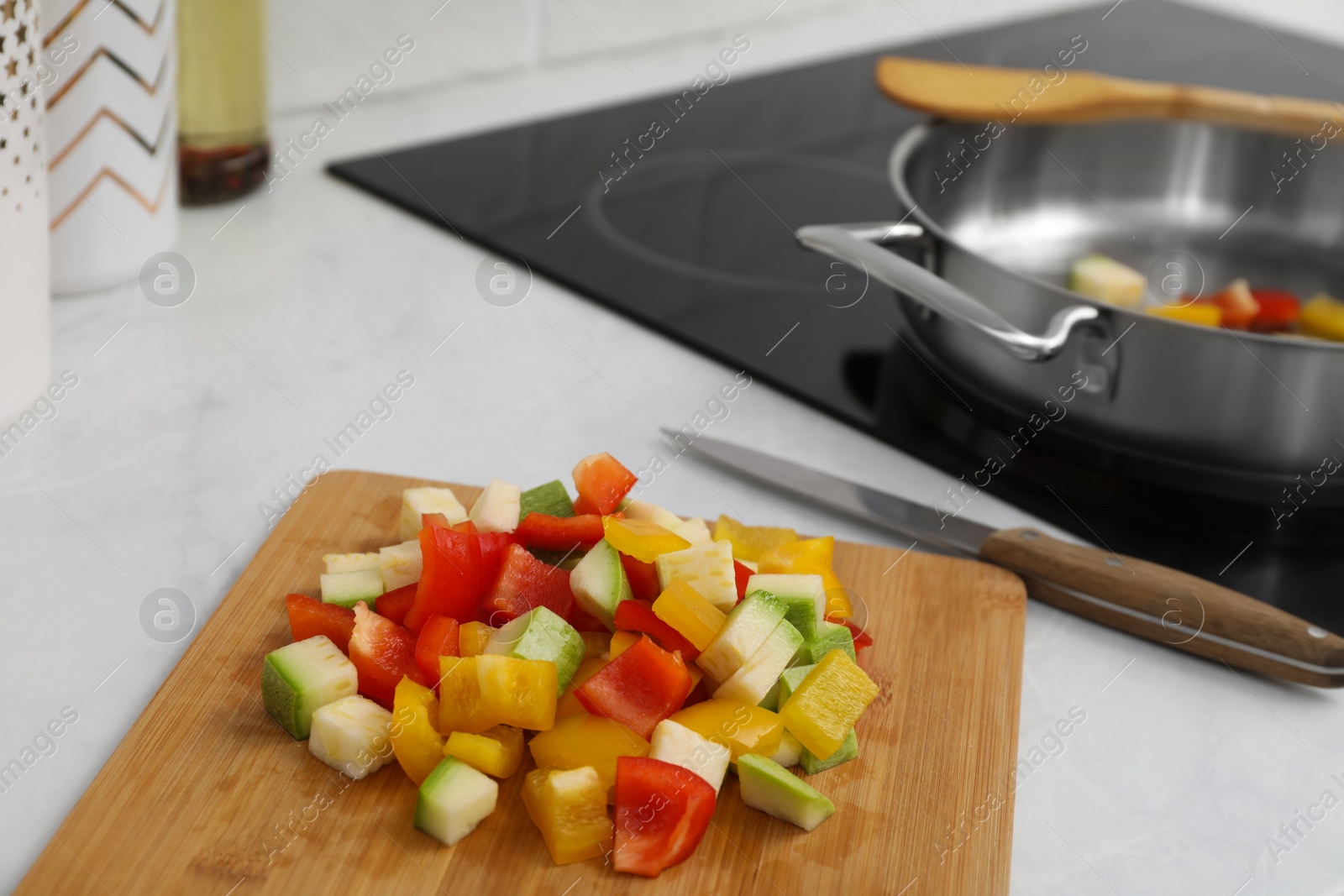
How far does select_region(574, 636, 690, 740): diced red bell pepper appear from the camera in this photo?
66 cm

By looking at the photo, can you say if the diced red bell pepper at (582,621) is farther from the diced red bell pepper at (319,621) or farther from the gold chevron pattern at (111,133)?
the gold chevron pattern at (111,133)

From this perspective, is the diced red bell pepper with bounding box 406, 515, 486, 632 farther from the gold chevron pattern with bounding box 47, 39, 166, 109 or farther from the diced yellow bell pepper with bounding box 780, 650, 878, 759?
the gold chevron pattern with bounding box 47, 39, 166, 109

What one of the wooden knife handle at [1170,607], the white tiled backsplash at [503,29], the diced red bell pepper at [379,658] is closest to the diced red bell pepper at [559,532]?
the diced red bell pepper at [379,658]

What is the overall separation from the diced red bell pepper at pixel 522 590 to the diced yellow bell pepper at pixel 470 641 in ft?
0.07

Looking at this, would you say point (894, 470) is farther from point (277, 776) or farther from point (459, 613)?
point (277, 776)

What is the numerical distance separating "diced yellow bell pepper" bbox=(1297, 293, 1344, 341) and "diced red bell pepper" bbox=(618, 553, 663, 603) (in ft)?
2.55

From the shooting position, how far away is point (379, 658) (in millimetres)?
689

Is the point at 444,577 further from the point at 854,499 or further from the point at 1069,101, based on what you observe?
the point at 1069,101

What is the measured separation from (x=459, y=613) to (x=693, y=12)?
1432 mm

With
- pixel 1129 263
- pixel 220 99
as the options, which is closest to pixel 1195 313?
pixel 1129 263

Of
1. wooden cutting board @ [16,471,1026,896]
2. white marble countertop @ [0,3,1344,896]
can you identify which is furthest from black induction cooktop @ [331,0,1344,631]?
wooden cutting board @ [16,471,1026,896]

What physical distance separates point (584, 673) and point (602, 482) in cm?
14

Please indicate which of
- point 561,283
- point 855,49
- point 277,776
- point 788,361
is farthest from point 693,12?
point 277,776

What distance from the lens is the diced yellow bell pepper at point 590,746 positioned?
651mm
